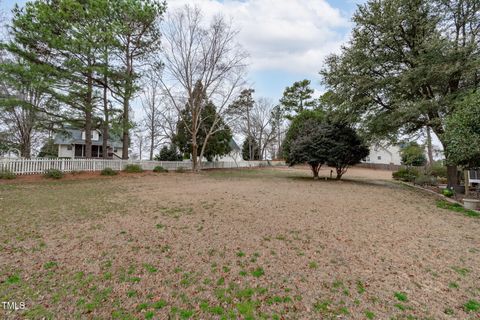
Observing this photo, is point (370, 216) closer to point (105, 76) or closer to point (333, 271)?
point (333, 271)

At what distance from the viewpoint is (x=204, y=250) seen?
3707 millimetres

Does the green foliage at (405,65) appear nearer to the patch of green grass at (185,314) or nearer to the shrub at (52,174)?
the patch of green grass at (185,314)

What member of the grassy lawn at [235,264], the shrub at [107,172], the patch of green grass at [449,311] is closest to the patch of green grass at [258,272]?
the grassy lawn at [235,264]

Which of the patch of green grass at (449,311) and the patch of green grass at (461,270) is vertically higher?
the patch of green grass at (461,270)

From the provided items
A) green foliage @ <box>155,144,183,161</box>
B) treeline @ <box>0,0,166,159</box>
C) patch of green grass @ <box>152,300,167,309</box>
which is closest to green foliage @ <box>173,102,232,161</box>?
green foliage @ <box>155,144,183,161</box>

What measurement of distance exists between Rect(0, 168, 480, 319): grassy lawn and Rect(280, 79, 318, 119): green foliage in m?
33.5

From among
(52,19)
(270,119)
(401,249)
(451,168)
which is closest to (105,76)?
(52,19)

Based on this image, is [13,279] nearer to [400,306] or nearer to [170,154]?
[400,306]

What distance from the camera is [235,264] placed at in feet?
10.8

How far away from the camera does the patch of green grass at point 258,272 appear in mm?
3016

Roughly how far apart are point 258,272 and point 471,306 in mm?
2510

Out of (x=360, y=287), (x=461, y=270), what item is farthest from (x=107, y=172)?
(x=461, y=270)

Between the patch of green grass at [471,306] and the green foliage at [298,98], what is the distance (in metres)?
35.8

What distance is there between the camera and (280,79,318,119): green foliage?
36562 mm
